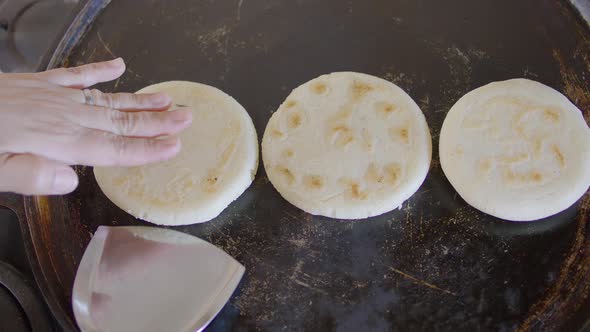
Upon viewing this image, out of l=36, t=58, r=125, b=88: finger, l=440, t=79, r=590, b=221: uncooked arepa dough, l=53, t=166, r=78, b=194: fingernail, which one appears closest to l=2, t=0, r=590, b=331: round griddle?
l=440, t=79, r=590, b=221: uncooked arepa dough

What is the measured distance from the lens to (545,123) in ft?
4.99

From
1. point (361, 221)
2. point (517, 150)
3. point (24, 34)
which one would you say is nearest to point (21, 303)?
point (361, 221)

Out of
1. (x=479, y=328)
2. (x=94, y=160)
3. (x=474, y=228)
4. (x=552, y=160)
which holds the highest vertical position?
(x=94, y=160)

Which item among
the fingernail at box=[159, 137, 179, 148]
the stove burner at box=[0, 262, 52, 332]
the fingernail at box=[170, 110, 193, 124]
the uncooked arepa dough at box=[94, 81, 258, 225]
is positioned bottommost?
the stove burner at box=[0, 262, 52, 332]

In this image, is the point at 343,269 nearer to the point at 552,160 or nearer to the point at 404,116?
the point at 404,116

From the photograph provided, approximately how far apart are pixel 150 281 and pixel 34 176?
1.52ft

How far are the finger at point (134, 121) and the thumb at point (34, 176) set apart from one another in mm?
195

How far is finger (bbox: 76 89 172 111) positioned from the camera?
4.61ft

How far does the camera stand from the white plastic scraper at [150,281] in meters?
1.38

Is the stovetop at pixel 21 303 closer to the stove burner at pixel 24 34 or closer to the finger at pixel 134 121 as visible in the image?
the finger at pixel 134 121

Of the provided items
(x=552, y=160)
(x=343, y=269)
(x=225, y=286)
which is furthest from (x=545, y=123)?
(x=225, y=286)

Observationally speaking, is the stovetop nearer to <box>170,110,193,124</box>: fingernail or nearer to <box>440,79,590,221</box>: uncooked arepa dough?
<box>170,110,193,124</box>: fingernail

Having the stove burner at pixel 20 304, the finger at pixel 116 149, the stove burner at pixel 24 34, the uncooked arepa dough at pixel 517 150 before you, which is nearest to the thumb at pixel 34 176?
the finger at pixel 116 149

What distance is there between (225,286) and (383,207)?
51 centimetres
